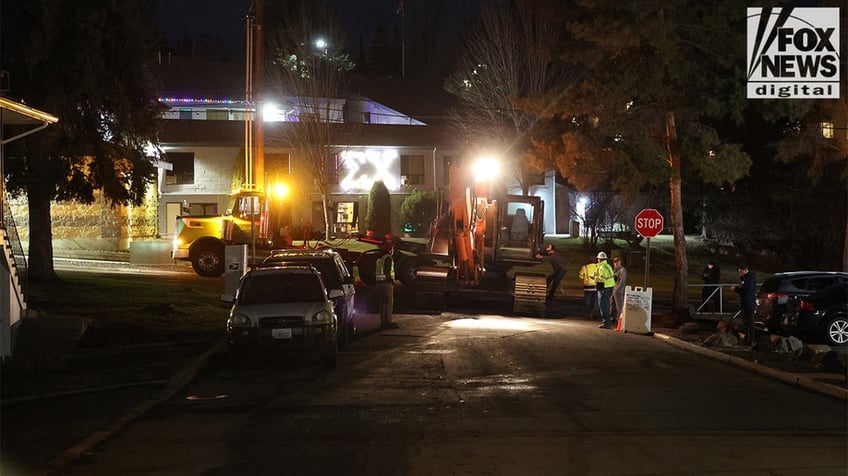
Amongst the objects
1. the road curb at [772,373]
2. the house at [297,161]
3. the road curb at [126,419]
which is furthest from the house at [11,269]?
the house at [297,161]

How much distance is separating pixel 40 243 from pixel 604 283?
15342 millimetres

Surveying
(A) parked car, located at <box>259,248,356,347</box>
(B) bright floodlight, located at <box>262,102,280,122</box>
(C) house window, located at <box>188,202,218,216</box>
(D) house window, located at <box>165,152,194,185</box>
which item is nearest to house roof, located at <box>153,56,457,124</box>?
(B) bright floodlight, located at <box>262,102,280,122</box>

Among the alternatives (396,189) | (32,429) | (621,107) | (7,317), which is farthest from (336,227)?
(32,429)

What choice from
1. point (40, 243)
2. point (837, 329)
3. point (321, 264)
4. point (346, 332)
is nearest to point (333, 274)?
point (321, 264)

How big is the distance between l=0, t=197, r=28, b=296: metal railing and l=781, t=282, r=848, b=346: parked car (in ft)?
51.5

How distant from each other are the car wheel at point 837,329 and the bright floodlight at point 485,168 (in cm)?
957

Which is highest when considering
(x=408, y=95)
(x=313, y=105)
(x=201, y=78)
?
A: (x=201, y=78)

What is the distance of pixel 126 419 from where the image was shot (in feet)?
36.1

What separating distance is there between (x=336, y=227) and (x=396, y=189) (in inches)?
162

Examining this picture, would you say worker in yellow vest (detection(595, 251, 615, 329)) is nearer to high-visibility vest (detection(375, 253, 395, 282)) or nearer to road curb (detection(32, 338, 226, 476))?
high-visibility vest (detection(375, 253, 395, 282))

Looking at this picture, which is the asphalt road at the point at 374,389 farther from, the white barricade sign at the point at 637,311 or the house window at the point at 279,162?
the house window at the point at 279,162

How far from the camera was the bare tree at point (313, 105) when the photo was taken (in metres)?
46.3

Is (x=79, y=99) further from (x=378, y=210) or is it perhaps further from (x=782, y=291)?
(x=378, y=210)

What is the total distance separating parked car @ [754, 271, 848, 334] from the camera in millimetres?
20125
